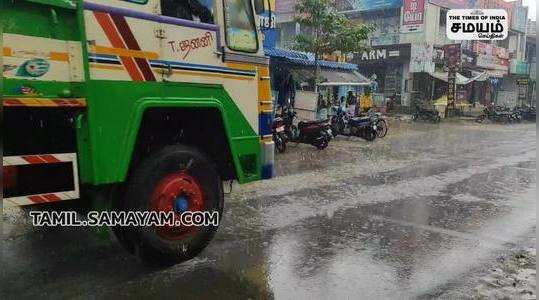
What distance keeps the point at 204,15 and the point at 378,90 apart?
1094 inches

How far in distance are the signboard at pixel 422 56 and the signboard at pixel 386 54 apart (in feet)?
1.72

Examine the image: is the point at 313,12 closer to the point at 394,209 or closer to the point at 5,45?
the point at 394,209

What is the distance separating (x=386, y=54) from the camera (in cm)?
2931

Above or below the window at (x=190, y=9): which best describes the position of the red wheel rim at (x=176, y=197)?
Result: below

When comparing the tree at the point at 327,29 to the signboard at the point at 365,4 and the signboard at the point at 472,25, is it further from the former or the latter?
the signboard at the point at 365,4

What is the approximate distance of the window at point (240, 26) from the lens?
14.6 ft

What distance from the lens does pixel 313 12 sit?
15.8 metres

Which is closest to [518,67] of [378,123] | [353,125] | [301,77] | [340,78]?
[340,78]

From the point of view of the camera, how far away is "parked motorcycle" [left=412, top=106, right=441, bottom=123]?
24797 mm

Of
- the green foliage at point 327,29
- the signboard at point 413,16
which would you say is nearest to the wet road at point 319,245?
the green foliage at point 327,29

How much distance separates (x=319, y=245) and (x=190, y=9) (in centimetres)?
263

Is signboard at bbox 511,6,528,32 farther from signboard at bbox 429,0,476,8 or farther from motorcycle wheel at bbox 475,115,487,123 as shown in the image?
motorcycle wheel at bbox 475,115,487,123

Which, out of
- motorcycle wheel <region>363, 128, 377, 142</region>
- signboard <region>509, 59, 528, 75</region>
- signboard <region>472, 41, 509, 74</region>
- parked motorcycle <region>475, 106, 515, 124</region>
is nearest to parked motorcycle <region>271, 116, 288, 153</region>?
motorcycle wheel <region>363, 128, 377, 142</region>

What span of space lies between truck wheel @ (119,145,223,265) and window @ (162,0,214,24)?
1.10 metres
